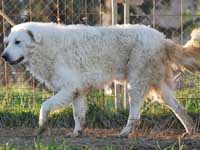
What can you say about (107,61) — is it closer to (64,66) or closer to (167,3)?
(64,66)

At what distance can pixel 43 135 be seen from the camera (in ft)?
27.0

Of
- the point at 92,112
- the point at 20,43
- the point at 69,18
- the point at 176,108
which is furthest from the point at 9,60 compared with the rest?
the point at 69,18

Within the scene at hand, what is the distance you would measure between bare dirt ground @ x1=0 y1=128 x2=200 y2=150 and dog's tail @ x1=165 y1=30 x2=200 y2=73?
0.88 meters

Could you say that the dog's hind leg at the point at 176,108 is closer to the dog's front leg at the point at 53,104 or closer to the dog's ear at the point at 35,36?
the dog's front leg at the point at 53,104

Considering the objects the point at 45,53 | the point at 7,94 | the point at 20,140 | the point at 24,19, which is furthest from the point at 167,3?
the point at 20,140

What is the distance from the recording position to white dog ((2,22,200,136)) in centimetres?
833

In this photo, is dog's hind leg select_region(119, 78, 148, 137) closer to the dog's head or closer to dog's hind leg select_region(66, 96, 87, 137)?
dog's hind leg select_region(66, 96, 87, 137)

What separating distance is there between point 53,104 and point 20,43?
2.90 ft

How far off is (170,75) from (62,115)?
64.4 inches

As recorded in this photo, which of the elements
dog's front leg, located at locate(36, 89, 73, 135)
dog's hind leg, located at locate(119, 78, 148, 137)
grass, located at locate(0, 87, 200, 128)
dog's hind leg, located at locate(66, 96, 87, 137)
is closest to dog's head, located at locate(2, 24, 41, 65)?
dog's front leg, located at locate(36, 89, 73, 135)

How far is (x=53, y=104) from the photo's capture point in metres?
8.20

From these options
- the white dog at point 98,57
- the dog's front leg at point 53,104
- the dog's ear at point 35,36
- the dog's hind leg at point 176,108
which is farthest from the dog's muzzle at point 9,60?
the dog's hind leg at point 176,108

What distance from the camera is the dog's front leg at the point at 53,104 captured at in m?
8.19

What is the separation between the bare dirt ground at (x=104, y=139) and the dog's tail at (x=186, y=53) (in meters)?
0.88
